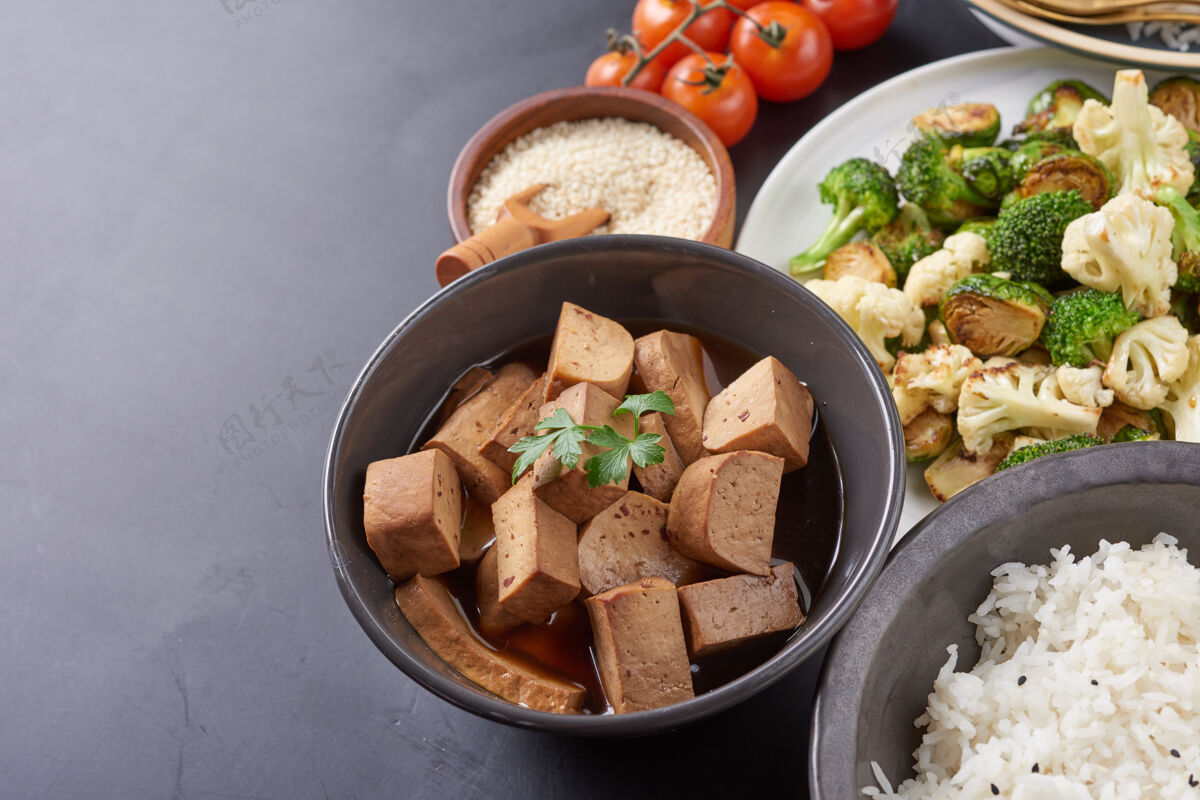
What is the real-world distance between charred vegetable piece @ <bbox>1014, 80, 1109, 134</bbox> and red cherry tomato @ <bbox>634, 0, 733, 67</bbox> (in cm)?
96

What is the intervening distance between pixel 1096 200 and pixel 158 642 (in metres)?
2.43

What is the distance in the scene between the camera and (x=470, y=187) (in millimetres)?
2467

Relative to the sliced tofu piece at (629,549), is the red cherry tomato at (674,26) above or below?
above

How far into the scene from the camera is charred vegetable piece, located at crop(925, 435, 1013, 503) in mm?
1951

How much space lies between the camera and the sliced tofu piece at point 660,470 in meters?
1.67

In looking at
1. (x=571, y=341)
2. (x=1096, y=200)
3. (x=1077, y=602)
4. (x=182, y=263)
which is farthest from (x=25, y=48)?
(x=1077, y=602)

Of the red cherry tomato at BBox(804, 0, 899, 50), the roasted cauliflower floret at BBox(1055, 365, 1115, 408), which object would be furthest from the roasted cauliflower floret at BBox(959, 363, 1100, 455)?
the red cherry tomato at BBox(804, 0, 899, 50)

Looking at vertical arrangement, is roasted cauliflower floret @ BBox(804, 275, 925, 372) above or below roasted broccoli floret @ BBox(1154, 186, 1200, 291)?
above

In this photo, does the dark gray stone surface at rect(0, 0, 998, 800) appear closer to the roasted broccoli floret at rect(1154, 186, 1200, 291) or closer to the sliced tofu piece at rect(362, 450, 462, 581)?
the sliced tofu piece at rect(362, 450, 462, 581)

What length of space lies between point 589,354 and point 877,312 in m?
0.73

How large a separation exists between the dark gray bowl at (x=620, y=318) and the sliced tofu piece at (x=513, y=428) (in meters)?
0.21

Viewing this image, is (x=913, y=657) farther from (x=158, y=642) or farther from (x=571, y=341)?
(x=158, y=642)

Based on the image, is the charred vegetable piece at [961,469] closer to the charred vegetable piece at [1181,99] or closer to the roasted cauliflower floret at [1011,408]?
the roasted cauliflower floret at [1011,408]

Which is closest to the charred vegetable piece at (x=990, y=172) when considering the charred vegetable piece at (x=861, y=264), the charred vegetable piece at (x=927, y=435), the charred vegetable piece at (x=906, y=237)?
the charred vegetable piece at (x=906, y=237)
